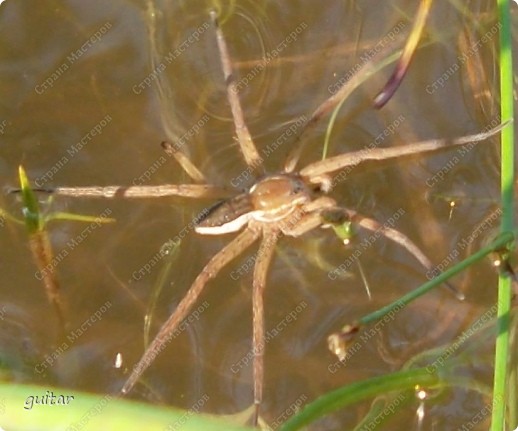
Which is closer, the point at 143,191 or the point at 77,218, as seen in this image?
the point at 77,218

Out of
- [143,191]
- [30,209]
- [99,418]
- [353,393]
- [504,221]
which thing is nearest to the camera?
[99,418]

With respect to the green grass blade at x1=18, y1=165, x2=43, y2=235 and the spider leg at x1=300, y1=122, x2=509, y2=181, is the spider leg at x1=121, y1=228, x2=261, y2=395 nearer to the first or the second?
the spider leg at x1=300, y1=122, x2=509, y2=181

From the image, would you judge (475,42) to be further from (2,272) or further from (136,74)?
(2,272)

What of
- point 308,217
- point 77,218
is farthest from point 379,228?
point 77,218

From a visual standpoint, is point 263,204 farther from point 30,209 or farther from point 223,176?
point 30,209

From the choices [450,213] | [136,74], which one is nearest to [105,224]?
[136,74]

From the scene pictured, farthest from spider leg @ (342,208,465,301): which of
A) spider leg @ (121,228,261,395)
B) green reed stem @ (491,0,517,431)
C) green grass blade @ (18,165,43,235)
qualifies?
green grass blade @ (18,165,43,235)
